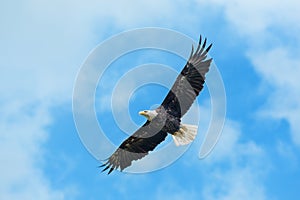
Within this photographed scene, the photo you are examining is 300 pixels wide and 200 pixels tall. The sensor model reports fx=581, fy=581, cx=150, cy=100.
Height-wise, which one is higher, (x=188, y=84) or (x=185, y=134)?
(x=188, y=84)

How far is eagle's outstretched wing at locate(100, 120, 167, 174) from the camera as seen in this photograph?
1617cm

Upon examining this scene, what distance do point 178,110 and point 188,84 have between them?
76 cm

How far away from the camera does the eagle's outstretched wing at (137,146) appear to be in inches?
637

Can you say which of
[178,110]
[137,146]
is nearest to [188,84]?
[178,110]

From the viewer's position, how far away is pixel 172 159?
592 inches

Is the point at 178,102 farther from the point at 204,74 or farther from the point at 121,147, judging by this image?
the point at 121,147

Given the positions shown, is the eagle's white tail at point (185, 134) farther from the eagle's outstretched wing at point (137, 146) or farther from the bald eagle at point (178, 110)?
the eagle's outstretched wing at point (137, 146)

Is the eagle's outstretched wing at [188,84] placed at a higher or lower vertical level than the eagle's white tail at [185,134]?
higher

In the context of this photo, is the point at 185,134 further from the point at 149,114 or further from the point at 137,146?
the point at 137,146

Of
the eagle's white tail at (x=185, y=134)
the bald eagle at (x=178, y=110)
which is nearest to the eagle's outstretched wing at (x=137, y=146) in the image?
the bald eagle at (x=178, y=110)

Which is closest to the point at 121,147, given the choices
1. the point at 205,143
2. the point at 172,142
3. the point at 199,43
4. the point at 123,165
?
the point at 123,165

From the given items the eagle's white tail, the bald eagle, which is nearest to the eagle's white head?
the bald eagle

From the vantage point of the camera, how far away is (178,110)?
15766mm

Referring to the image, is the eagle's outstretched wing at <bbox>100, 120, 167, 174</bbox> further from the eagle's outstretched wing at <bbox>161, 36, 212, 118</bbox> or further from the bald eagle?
the eagle's outstretched wing at <bbox>161, 36, 212, 118</bbox>
